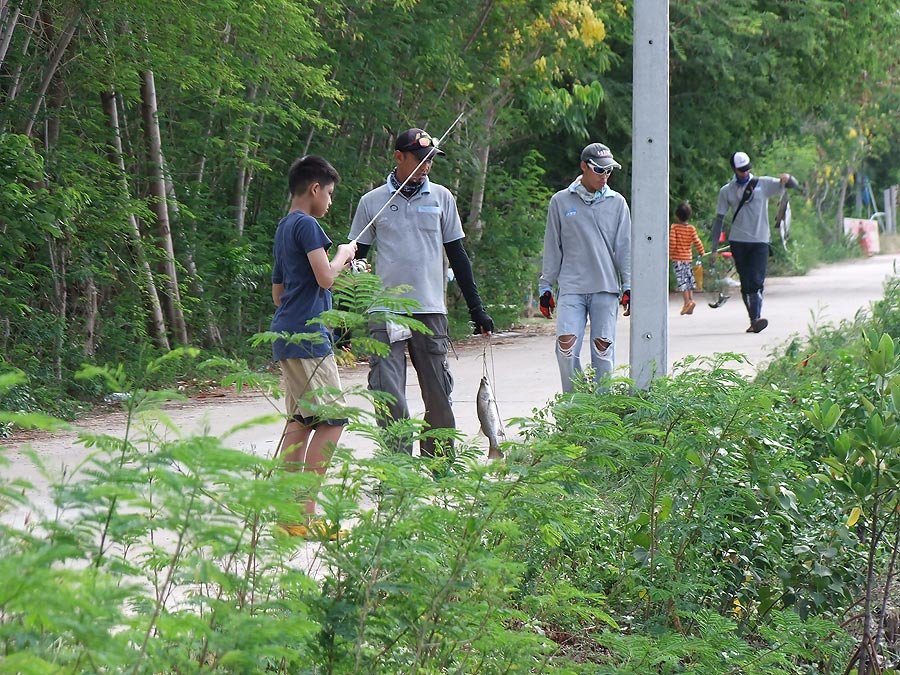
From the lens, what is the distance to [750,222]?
1633cm

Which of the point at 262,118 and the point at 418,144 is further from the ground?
the point at 262,118

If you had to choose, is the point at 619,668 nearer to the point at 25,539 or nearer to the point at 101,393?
the point at 25,539

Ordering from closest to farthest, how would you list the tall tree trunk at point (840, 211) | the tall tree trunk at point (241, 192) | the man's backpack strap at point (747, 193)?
the tall tree trunk at point (241, 192), the man's backpack strap at point (747, 193), the tall tree trunk at point (840, 211)

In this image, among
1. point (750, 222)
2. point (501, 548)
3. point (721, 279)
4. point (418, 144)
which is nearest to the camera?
point (501, 548)

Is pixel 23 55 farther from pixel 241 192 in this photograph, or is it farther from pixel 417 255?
pixel 417 255

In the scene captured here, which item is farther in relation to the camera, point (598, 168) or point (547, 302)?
point (547, 302)

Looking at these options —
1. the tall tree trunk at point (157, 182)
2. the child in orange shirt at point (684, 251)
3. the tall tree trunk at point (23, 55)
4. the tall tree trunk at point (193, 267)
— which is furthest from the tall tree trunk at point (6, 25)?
the child in orange shirt at point (684, 251)

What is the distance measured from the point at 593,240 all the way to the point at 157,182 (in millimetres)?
5760

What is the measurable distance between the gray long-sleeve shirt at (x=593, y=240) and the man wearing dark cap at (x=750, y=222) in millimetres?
7652

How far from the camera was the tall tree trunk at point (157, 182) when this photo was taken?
1302cm

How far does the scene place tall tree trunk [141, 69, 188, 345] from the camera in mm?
13016

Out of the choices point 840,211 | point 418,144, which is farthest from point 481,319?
point 840,211

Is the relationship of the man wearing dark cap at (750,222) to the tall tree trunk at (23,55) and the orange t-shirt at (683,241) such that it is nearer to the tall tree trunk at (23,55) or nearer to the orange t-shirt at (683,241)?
the orange t-shirt at (683,241)

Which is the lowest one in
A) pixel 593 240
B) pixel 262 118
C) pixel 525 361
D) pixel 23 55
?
pixel 525 361
